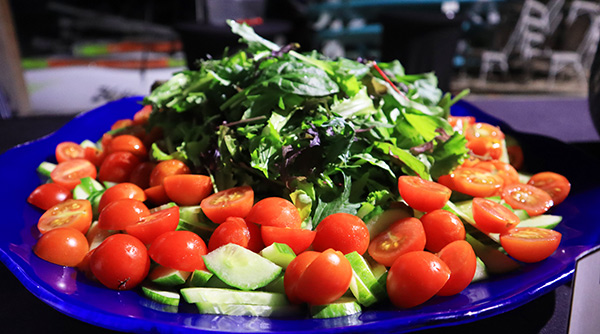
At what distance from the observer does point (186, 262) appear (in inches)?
38.6

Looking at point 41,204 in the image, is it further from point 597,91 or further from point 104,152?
point 597,91

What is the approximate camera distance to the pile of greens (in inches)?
47.8

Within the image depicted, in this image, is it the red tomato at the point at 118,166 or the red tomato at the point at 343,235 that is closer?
the red tomato at the point at 343,235

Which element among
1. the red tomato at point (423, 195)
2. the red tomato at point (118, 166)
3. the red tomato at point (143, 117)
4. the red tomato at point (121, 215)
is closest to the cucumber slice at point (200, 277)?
the red tomato at point (121, 215)

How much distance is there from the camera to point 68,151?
1.61 metres

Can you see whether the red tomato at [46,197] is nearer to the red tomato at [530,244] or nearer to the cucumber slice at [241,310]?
the cucumber slice at [241,310]

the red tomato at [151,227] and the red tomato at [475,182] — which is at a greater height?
the red tomato at [475,182]

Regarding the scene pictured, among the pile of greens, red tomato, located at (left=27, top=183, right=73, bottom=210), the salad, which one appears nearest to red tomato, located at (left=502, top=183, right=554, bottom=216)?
the salad

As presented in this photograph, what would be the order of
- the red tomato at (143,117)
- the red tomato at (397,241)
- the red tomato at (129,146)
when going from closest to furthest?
the red tomato at (397,241), the red tomato at (129,146), the red tomato at (143,117)

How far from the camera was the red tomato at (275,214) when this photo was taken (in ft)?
3.42

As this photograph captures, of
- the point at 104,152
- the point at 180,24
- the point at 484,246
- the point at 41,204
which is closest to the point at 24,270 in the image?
the point at 41,204

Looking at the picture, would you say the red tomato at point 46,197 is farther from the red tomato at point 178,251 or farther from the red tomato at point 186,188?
the red tomato at point 178,251

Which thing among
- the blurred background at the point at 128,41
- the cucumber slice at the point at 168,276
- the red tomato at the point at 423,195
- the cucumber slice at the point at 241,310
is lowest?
the blurred background at the point at 128,41

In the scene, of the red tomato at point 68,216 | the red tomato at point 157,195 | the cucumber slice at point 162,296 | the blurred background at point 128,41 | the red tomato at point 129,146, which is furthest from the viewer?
the blurred background at point 128,41
